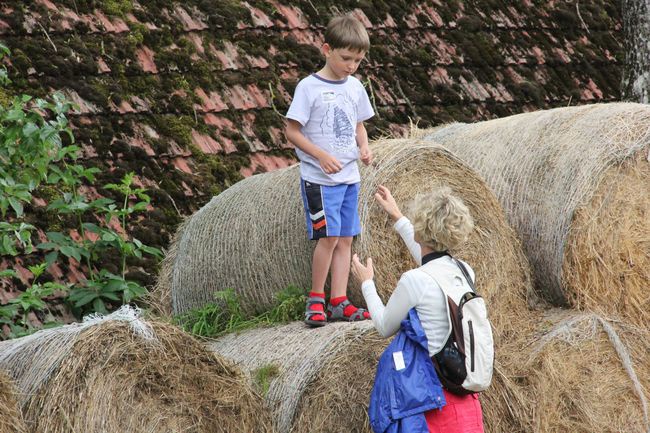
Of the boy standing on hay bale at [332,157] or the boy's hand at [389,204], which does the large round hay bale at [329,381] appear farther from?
the boy's hand at [389,204]

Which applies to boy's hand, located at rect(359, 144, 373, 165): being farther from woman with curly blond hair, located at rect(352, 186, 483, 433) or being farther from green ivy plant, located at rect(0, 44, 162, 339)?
green ivy plant, located at rect(0, 44, 162, 339)

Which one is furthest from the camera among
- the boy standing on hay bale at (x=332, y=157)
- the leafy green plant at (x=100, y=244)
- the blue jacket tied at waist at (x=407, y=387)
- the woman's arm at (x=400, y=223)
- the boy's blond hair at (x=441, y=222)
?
the leafy green plant at (x=100, y=244)

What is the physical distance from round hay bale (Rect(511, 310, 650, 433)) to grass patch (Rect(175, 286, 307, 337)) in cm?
113

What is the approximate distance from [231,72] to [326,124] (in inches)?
92.7

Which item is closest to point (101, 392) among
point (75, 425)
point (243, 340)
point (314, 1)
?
point (75, 425)

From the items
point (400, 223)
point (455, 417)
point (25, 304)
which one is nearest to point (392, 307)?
point (455, 417)

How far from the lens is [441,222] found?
14.9 ft

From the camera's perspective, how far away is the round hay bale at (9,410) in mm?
3955

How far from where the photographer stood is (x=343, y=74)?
547 centimetres

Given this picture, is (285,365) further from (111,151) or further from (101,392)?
(111,151)

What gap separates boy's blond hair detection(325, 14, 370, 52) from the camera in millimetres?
5285

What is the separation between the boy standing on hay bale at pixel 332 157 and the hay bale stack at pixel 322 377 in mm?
323

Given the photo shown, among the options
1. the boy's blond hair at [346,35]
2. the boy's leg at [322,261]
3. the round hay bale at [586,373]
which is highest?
the boy's blond hair at [346,35]

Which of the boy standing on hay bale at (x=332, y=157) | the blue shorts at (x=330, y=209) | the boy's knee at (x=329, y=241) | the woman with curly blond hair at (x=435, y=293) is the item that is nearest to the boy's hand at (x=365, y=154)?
the boy standing on hay bale at (x=332, y=157)
